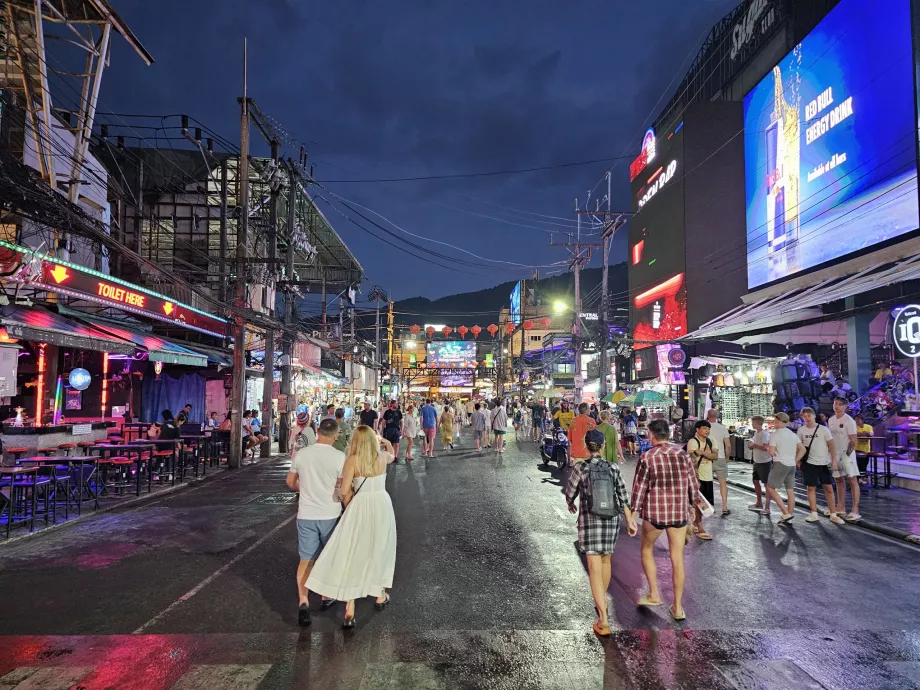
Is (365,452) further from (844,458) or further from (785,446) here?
(844,458)

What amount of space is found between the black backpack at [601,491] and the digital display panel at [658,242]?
32126 millimetres

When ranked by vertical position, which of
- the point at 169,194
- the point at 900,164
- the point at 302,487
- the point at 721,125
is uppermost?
the point at 721,125

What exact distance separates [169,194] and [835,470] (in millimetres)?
28737

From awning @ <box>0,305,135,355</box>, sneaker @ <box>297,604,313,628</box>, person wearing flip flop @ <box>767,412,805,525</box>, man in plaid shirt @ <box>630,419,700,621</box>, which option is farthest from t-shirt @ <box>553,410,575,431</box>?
sneaker @ <box>297,604,313,628</box>

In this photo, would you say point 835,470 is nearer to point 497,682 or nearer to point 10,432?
point 497,682

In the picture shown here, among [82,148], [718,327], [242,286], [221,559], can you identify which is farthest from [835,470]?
[82,148]

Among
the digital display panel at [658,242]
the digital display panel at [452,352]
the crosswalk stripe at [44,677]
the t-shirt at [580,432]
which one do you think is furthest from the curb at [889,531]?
the digital display panel at [452,352]

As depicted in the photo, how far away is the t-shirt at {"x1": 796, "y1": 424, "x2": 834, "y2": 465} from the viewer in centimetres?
941

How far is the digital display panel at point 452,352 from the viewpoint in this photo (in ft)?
270

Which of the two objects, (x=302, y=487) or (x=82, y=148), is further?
(x=82, y=148)

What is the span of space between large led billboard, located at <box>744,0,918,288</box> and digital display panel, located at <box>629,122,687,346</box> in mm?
12758

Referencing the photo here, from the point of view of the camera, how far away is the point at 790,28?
1189 inches

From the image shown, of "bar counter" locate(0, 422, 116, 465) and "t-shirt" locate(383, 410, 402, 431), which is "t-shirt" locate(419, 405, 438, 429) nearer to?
"t-shirt" locate(383, 410, 402, 431)

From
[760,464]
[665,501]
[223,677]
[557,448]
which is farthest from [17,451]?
[760,464]
